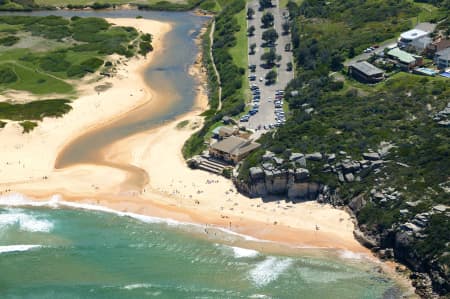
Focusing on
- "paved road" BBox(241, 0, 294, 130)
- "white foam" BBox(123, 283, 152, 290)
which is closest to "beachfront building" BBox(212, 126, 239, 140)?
"paved road" BBox(241, 0, 294, 130)

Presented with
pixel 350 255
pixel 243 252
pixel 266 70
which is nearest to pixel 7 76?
pixel 266 70

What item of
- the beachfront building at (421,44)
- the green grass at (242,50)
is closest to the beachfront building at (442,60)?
the beachfront building at (421,44)

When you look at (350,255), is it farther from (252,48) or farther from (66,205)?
(252,48)

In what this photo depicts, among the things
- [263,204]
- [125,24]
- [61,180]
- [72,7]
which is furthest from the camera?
[72,7]

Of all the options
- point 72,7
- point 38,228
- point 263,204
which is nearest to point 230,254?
point 263,204

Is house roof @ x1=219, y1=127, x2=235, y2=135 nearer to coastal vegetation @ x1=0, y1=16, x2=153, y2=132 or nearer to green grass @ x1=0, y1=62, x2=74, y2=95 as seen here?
coastal vegetation @ x1=0, y1=16, x2=153, y2=132

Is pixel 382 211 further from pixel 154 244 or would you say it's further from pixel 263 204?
pixel 154 244
